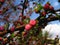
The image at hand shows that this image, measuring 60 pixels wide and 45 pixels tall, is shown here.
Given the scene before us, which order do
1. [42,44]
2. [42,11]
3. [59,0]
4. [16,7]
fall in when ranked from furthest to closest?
[16,7] → [42,44] → [59,0] → [42,11]

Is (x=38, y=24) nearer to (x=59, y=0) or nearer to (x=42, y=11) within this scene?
(x=42, y=11)

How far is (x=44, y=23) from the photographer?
2457 mm

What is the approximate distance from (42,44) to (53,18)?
3.64 metres

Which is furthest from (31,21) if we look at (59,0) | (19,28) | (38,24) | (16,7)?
(16,7)

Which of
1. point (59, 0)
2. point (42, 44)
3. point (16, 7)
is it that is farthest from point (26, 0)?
point (59, 0)

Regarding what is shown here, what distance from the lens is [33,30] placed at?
2607mm

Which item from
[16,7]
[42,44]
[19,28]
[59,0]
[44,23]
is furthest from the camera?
[16,7]

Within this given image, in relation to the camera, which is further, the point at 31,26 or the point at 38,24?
the point at 31,26

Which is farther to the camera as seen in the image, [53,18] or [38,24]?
[38,24]

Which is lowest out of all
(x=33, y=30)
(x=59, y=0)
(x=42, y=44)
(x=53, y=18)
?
(x=42, y=44)

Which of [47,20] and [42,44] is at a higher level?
[47,20]

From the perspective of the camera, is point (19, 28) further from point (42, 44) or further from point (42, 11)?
point (42, 44)

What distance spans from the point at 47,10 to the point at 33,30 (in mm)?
340

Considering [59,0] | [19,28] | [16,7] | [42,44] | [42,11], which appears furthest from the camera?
[16,7]
